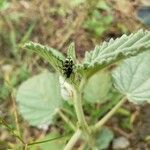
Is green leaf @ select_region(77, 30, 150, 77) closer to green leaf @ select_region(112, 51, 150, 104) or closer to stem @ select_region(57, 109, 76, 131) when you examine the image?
green leaf @ select_region(112, 51, 150, 104)

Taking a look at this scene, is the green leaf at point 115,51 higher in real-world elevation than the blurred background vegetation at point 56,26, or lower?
lower

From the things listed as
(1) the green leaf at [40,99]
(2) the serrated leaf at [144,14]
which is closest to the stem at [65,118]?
(1) the green leaf at [40,99]

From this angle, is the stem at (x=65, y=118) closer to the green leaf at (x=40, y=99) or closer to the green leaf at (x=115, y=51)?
the green leaf at (x=40, y=99)

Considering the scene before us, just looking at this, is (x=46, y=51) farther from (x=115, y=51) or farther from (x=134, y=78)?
(x=134, y=78)

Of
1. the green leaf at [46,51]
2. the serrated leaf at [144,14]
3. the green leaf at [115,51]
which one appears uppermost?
the serrated leaf at [144,14]

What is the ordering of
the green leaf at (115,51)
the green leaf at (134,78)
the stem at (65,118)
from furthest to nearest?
the stem at (65,118) → the green leaf at (134,78) → the green leaf at (115,51)

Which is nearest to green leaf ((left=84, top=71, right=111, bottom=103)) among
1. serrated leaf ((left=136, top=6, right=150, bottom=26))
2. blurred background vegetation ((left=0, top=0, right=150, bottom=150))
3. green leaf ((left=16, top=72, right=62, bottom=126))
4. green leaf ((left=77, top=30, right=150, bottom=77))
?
green leaf ((left=16, top=72, right=62, bottom=126))

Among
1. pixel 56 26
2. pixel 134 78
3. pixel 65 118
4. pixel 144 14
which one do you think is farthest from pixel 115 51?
pixel 56 26
